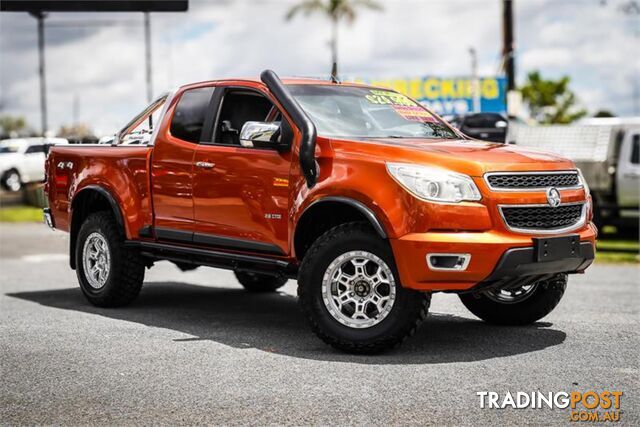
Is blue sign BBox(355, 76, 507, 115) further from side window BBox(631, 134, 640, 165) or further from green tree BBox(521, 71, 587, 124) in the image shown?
green tree BBox(521, 71, 587, 124)

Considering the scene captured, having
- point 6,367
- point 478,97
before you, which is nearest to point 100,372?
point 6,367

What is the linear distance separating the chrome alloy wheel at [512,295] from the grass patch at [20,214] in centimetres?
2072

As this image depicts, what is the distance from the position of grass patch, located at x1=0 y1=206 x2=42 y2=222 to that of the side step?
62.6 ft

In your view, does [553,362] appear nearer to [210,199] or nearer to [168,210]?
[210,199]

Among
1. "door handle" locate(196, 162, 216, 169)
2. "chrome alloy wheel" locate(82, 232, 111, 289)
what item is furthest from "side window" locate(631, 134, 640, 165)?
"door handle" locate(196, 162, 216, 169)

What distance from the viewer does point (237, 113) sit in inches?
329

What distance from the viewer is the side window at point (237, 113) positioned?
8188 mm

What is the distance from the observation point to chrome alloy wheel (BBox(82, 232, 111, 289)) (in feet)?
30.2

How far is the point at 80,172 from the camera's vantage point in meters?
9.47

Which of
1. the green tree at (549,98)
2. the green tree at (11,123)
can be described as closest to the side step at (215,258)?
the green tree at (549,98)

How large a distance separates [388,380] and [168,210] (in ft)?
10.2

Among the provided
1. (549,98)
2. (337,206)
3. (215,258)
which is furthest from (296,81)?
(549,98)

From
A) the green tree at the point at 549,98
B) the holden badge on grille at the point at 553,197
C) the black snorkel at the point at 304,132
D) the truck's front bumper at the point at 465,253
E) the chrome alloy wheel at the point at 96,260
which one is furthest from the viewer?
the green tree at the point at 549,98

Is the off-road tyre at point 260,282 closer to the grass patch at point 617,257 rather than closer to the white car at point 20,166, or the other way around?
the grass patch at point 617,257
